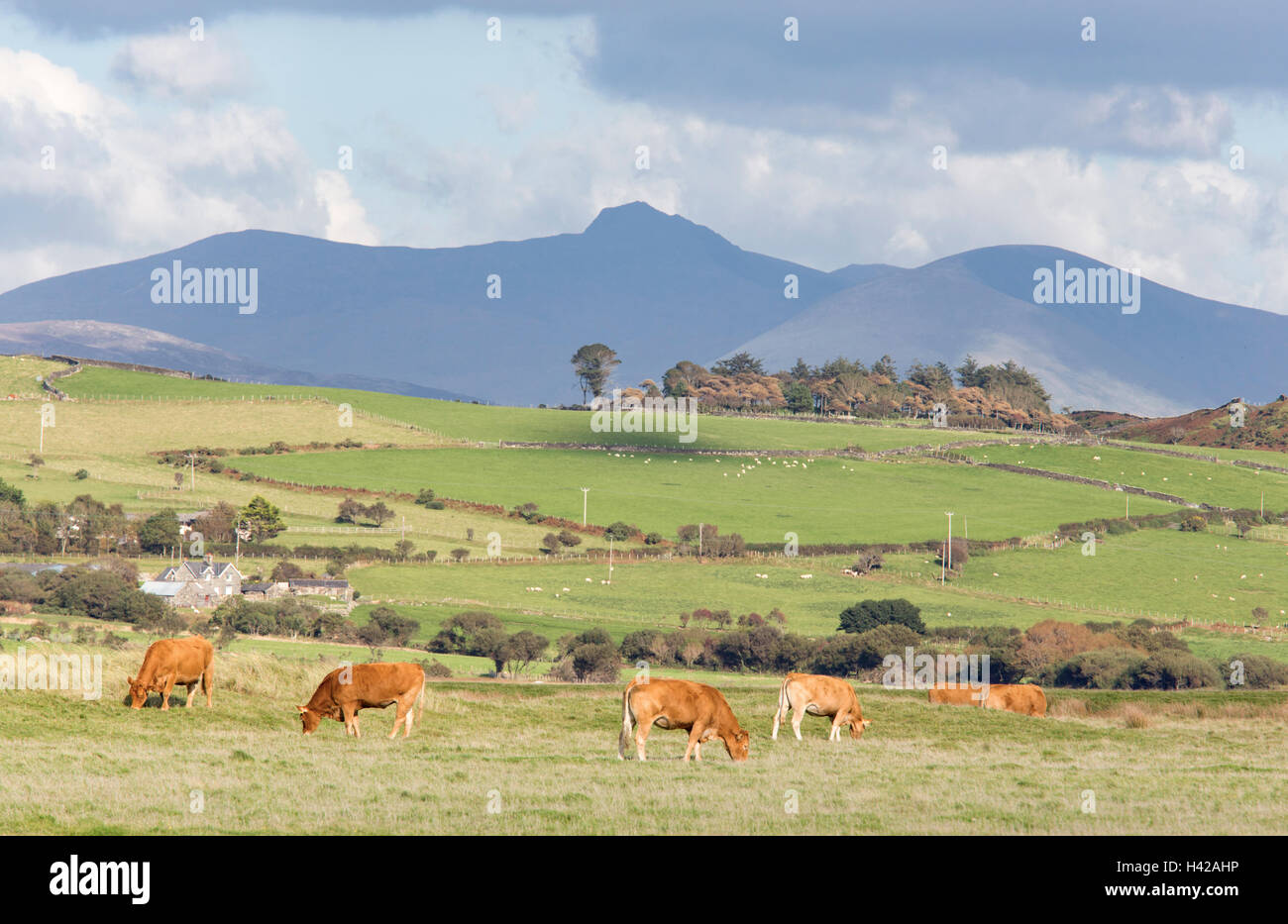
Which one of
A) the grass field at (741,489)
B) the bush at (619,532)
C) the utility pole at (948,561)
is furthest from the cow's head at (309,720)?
the grass field at (741,489)

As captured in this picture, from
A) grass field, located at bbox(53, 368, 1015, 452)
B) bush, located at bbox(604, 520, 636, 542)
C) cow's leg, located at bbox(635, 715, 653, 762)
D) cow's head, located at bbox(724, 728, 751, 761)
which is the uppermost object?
grass field, located at bbox(53, 368, 1015, 452)

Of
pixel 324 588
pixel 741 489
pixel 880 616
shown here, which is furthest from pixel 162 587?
pixel 741 489

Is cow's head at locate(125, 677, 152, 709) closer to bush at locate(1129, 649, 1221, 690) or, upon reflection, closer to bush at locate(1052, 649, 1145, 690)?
bush at locate(1052, 649, 1145, 690)

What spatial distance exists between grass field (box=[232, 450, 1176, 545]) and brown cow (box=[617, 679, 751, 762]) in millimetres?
105870

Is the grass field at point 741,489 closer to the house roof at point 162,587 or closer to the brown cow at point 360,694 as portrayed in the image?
the house roof at point 162,587

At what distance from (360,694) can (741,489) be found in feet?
423

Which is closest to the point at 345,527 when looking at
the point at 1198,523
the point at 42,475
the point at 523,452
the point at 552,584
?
the point at 552,584

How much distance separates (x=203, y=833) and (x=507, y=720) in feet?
53.5

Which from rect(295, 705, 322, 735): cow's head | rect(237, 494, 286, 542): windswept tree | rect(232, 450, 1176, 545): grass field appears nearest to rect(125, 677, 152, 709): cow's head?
rect(295, 705, 322, 735): cow's head

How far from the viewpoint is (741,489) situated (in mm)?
156625

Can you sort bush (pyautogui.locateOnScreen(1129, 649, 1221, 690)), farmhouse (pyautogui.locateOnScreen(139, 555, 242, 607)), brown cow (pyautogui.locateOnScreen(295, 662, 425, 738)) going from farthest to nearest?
farmhouse (pyautogui.locateOnScreen(139, 555, 242, 607)) → bush (pyautogui.locateOnScreen(1129, 649, 1221, 690)) → brown cow (pyautogui.locateOnScreen(295, 662, 425, 738))

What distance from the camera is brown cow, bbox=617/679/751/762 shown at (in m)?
25.5

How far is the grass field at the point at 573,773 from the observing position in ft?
64.1

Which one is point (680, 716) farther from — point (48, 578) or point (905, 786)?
point (48, 578)
